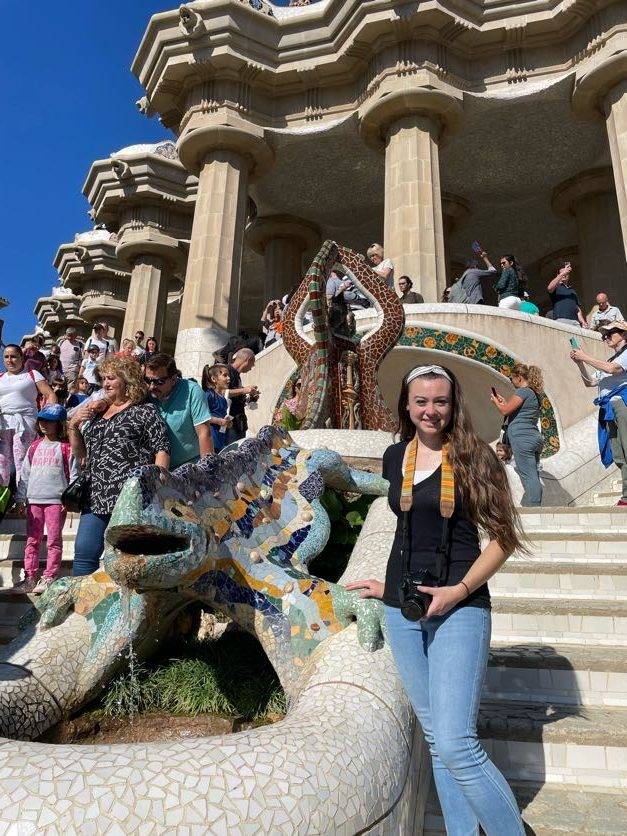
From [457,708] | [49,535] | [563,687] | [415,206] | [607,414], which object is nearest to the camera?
[457,708]

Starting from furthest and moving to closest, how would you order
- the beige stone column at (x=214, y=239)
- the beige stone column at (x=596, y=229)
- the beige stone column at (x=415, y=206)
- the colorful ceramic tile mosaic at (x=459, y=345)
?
the beige stone column at (x=596, y=229) → the beige stone column at (x=214, y=239) → the beige stone column at (x=415, y=206) → the colorful ceramic tile mosaic at (x=459, y=345)

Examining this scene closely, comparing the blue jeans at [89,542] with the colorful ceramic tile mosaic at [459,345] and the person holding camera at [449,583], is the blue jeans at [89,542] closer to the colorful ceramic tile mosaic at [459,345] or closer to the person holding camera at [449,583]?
the person holding camera at [449,583]

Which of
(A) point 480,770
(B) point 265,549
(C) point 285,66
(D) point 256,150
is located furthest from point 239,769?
(C) point 285,66

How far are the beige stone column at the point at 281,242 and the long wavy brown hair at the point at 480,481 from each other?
1809 centimetres

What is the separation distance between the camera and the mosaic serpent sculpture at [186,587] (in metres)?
2.01

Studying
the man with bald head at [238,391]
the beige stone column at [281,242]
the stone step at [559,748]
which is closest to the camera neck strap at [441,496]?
the stone step at [559,748]

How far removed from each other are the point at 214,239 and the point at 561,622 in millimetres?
12904

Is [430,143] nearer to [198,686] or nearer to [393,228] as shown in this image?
[393,228]

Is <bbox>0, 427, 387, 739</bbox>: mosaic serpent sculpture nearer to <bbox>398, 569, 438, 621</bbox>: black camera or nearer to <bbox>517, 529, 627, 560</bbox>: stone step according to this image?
<bbox>398, 569, 438, 621</bbox>: black camera

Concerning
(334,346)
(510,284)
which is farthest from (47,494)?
(510,284)

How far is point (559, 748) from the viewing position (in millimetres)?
2625

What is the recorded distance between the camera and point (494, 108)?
15.0 meters

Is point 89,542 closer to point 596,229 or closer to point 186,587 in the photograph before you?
point 186,587

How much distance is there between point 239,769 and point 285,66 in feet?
55.5
